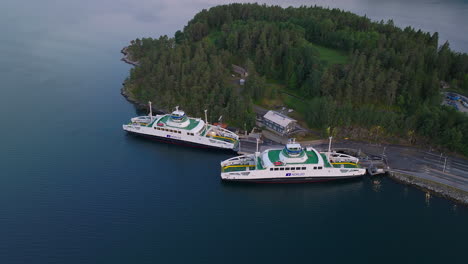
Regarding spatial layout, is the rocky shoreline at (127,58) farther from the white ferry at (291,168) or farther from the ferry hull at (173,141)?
the white ferry at (291,168)

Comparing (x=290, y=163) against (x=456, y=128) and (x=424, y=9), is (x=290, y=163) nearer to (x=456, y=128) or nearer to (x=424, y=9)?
(x=456, y=128)

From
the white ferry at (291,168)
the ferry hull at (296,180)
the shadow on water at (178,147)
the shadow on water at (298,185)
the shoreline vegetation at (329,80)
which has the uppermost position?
the shoreline vegetation at (329,80)

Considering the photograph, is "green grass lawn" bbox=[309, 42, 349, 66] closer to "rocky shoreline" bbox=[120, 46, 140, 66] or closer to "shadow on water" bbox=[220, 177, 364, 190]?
"shadow on water" bbox=[220, 177, 364, 190]

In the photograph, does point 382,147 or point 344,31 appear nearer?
point 382,147

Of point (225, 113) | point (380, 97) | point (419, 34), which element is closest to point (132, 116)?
point (225, 113)

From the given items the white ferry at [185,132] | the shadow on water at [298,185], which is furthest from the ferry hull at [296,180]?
the white ferry at [185,132]

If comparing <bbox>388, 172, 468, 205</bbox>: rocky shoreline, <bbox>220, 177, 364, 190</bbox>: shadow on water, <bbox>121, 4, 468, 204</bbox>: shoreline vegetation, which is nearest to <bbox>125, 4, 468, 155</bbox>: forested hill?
<bbox>121, 4, 468, 204</bbox>: shoreline vegetation
